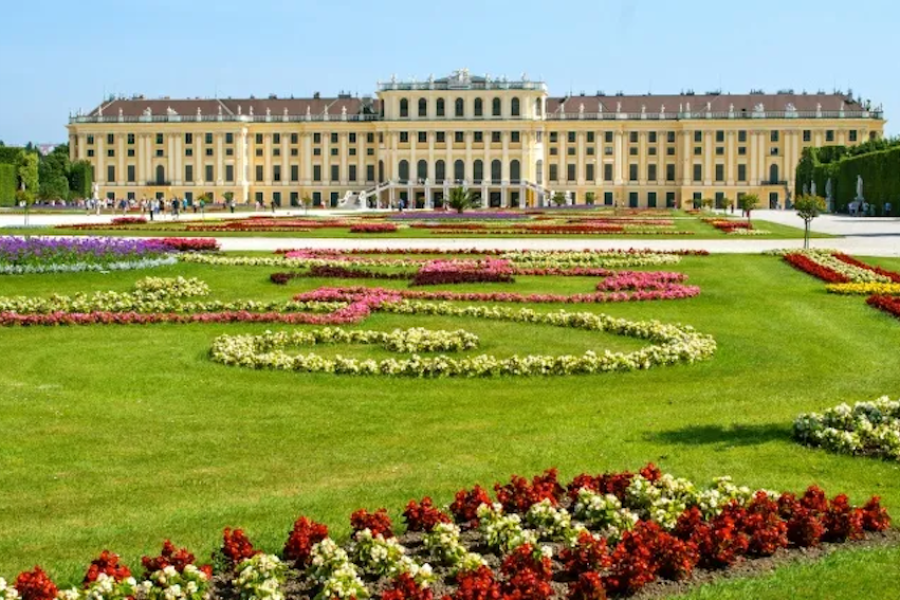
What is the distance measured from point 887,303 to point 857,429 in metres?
8.20

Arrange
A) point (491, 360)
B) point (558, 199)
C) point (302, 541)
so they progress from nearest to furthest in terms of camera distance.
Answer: point (302, 541), point (491, 360), point (558, 199)

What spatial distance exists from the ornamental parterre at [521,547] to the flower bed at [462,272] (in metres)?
12.6

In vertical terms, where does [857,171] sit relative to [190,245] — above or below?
above

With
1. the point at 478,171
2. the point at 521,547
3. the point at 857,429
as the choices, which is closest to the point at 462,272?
the point at 857,429

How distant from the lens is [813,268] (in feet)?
72.0

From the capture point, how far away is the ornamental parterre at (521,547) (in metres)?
5.47

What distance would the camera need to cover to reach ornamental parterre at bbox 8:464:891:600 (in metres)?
5.47

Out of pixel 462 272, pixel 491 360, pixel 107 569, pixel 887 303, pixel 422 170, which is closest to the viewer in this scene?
pixel 107 569

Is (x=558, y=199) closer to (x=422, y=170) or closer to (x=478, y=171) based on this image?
(x=478, y=171)

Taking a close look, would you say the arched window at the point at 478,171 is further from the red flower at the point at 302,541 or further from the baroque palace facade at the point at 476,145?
the red flower at the point at 302,541

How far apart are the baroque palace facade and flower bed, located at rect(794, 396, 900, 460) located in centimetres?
8714

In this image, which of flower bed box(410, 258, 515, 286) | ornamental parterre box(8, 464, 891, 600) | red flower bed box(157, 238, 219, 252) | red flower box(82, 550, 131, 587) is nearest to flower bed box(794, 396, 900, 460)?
ornamental parterre box(8, 464, 891, 600)

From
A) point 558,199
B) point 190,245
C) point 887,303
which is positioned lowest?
point 887,303

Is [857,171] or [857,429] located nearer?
[857,429]
